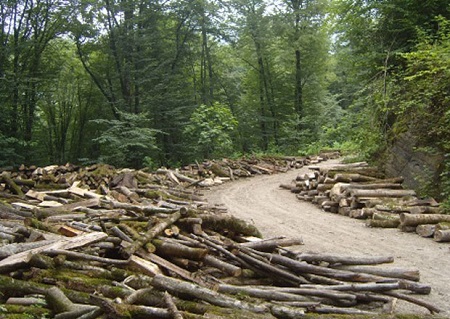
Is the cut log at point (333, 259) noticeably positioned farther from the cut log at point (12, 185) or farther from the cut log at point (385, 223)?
the cut log at point (12, 185)

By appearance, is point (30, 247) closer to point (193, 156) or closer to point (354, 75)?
point (354, 75)

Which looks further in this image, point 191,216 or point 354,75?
point 354,75

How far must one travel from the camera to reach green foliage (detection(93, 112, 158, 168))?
2120 cm

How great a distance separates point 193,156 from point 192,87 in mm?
6372

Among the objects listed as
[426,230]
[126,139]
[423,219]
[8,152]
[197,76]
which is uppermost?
[197,76]

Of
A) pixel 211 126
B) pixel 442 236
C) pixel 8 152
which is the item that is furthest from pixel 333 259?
pixel 8 152

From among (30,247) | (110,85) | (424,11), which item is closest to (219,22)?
(110,85)

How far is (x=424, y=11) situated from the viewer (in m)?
13.9

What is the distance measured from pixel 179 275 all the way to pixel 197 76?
99.0 ft

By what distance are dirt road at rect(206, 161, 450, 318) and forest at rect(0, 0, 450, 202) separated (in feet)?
14.7

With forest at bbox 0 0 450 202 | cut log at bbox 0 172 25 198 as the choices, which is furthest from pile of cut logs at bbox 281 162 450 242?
cut log at bbox 0 172 25 198

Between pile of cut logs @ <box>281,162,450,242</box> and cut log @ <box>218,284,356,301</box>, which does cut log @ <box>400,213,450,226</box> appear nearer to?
pile of cut logs @ <box>281,162,450,242</box>

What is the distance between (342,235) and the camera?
847 centimetres

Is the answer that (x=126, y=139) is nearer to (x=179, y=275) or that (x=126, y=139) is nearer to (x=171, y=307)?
(x=179, y=275)
